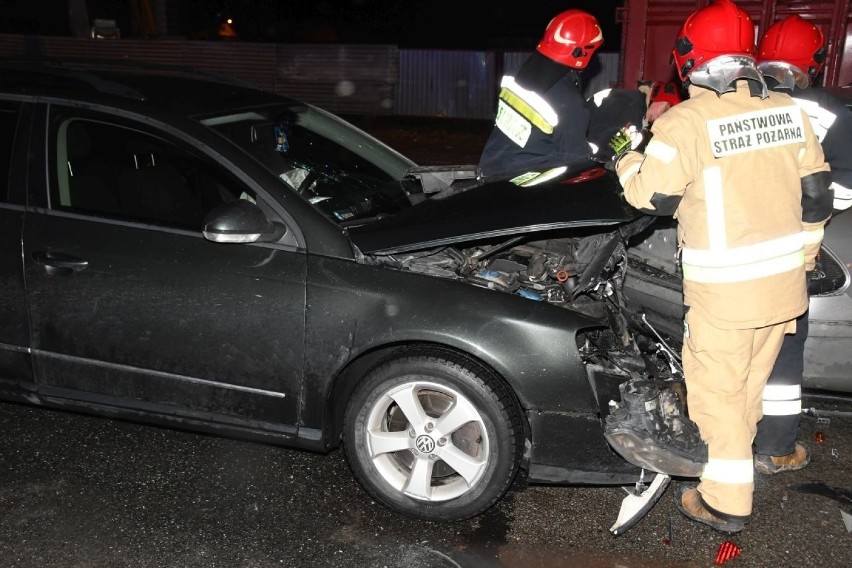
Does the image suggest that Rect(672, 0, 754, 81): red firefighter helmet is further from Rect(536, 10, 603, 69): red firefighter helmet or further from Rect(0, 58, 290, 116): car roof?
Rect(0, 58, 290, 116): car roof

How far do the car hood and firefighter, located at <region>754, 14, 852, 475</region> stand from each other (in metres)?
0.95

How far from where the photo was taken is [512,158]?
4188mm

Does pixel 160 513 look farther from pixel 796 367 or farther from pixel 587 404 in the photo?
pixel 796 367

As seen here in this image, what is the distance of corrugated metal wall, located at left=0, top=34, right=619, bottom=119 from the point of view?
17.1 metres

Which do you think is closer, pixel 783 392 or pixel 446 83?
pixel 783 392

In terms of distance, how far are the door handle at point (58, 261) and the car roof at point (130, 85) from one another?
67 centimetres

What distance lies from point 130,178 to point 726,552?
289cm

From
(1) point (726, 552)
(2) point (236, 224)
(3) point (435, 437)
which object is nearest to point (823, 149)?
(1) point (726, 552)

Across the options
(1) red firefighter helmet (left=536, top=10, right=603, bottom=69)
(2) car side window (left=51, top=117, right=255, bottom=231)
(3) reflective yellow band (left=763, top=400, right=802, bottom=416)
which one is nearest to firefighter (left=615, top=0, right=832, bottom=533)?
(3) reflective yellow band (left=763, top=400, right=802, bottom=416)

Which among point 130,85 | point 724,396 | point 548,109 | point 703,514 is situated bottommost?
point 703,514

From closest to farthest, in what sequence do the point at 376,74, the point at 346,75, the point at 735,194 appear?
the point at 735,194, the point at 376,74, the point at 346,75

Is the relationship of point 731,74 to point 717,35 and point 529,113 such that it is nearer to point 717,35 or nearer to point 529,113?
point 717,35

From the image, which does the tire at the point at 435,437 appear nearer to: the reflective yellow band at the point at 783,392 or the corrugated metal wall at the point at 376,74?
the reflective yellow band at the point at 783,392

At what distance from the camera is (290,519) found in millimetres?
3346
